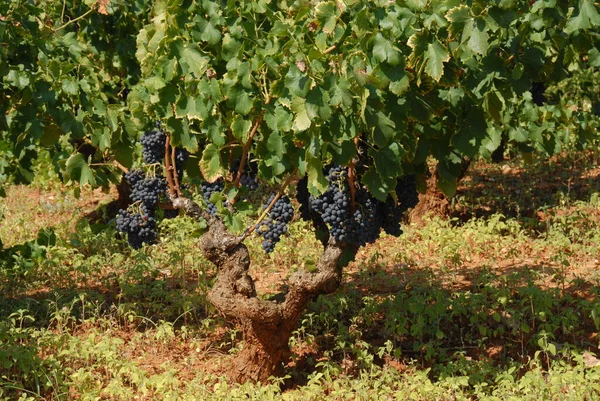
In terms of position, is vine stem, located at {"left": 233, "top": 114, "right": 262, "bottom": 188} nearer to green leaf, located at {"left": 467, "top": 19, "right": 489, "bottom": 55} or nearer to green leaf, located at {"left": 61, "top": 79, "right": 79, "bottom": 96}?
green leaf, located at {"left": 61, "top": 79, "right": 79, "bottom": 96}

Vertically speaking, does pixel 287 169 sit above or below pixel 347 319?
above

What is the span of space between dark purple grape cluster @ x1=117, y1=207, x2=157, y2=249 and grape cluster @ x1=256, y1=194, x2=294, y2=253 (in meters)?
0.91

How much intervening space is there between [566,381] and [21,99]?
12.8 feet

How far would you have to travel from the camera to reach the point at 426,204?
30.0 ft

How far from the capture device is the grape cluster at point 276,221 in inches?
221

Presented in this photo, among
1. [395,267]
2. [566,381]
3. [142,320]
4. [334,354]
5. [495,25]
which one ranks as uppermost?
[495,25]

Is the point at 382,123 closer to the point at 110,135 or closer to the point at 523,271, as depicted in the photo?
the point at 110,135

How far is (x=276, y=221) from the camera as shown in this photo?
5.64 metres

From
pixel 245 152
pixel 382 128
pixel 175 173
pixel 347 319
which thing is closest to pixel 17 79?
pixel 175 173

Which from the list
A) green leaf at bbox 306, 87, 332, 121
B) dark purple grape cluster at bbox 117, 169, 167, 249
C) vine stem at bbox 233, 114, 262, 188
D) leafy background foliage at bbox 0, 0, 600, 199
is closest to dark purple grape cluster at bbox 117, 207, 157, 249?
dark purple grape cluster at bbox 117, 169, 167, 249

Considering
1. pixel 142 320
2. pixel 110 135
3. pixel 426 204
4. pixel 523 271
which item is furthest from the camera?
pixel 426 204

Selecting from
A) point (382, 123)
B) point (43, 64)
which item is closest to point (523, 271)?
point (382, 123)

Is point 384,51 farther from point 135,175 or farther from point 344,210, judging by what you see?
point 135,175

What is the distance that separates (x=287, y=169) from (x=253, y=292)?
90cm
